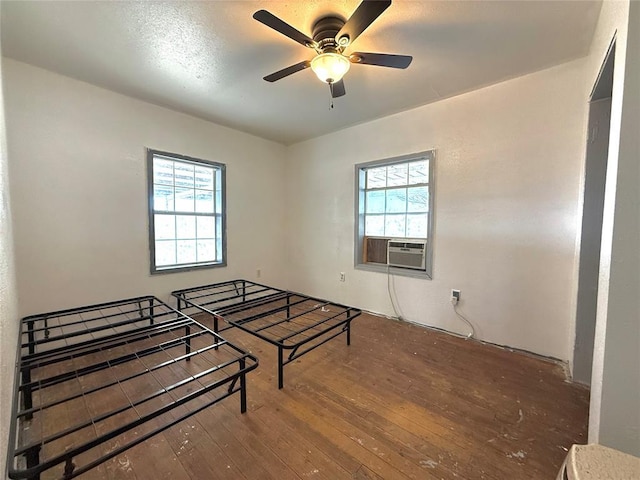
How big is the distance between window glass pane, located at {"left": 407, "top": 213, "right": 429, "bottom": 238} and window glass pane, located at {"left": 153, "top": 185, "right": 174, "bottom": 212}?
2.95m

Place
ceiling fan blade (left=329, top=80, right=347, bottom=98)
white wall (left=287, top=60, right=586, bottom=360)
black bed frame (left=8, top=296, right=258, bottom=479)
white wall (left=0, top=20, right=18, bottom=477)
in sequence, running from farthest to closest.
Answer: white wall (left=287, top=60, right=586, bottom=360) < ceiling fan blade (left=329, top=80, right=347, bottom=98) < black bed frame (left=8, top=296, right=258, bottom=479) < white wall (left=0, top=20, right=18, bottom=477)

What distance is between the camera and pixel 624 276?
103cm

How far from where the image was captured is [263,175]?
416cm

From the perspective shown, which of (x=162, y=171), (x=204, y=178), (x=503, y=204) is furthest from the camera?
(x=204, y=178)

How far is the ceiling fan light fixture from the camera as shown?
5.81 feet

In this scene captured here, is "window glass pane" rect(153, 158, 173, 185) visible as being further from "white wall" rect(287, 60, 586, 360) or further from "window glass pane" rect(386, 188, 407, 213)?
"window glass pane" rect(386, 188, 407, 213)

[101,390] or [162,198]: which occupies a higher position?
[162,198]

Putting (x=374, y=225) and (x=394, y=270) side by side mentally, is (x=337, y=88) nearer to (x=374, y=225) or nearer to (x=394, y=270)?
(x=374, y=225)

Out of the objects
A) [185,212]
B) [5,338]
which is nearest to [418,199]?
[185,212]

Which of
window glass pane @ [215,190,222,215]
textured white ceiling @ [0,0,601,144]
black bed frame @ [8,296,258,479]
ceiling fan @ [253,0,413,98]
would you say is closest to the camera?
black bed frame @ [8,296,258,479]

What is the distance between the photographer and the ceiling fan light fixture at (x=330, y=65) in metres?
1.77

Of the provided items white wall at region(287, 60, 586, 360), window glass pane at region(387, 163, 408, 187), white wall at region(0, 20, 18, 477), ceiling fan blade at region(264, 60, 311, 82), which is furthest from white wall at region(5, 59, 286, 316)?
white wall at region(287, 60, 586, 360)

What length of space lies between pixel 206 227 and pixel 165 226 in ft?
1.72

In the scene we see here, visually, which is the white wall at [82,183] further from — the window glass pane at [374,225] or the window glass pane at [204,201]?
the window glass pane at [374,225]
